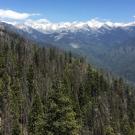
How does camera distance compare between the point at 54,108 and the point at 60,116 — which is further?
the point at 60,116

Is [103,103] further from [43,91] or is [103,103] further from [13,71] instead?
[13,71]

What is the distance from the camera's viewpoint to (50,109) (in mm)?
36844

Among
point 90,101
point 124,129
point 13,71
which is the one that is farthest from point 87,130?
point 13,71

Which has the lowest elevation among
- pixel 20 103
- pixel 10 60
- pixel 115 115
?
pixel 115 115

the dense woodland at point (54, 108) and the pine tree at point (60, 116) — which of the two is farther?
the dense woodland at point (54, 108)

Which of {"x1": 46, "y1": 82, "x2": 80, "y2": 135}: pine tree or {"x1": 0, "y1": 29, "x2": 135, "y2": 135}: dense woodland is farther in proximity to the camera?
{"x1": 0, "y1": 29, "x2": 135, "y2": 135}: dense woodland

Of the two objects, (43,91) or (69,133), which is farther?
(43,91)

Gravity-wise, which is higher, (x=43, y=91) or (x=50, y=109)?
(x=50, y=109)

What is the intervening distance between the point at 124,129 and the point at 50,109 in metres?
110

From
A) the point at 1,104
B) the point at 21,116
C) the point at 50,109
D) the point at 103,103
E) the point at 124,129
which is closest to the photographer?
the point at 50,109

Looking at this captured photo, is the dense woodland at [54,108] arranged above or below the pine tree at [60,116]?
below

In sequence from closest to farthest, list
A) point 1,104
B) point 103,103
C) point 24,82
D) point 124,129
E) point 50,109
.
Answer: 1. point 50,109
2. point 1,104
3. point 124,129
4. point 24,82
5. point 103,103

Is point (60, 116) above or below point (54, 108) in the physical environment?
below

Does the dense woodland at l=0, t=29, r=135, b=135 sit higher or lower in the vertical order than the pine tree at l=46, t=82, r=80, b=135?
lower
